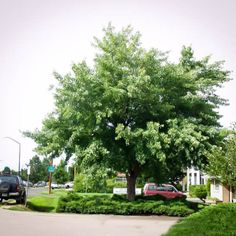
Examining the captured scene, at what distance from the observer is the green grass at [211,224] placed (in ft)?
45.4

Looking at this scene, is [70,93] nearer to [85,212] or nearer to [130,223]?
[85,212]

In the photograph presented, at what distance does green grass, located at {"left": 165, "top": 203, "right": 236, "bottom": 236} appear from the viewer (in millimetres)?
13836

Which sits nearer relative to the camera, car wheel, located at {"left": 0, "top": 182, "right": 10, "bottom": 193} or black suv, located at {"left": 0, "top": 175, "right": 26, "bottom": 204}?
car wheel, located at {"left": 0, "top": 182, "right": 10, "bottom": 193}

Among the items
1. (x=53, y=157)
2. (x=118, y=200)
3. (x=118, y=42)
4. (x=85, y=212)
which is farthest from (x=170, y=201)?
(x=118, y=42)

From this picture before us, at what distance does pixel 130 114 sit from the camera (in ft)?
79.8

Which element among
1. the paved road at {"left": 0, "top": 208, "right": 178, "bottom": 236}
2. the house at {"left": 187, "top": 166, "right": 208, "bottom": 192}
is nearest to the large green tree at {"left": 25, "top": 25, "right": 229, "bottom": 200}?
the paved road at {"left": 0, "top": 208, "right": 178, "bottom": 236}

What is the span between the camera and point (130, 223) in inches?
698

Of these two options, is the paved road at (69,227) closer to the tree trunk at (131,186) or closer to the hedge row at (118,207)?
the hedge row at (118,207)

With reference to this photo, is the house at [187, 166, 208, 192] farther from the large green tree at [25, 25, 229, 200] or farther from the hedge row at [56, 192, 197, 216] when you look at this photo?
the hedge row at [56, 192, 197, 216]

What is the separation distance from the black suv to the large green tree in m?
2.52

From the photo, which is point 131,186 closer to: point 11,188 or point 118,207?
point 118,207

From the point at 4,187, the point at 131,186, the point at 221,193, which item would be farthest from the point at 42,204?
the point at 221,193

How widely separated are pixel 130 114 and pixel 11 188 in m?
8.06

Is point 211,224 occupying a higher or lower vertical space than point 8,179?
lower
